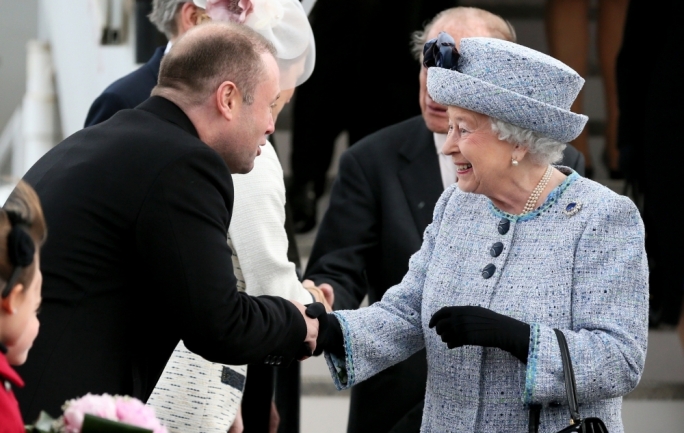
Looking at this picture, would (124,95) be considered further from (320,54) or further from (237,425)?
(320,54)

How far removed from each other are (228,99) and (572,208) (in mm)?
772

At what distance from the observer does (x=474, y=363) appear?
2.60 meters

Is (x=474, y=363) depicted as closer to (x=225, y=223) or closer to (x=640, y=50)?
(x=225, y=223)

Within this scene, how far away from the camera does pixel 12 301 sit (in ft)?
6.18

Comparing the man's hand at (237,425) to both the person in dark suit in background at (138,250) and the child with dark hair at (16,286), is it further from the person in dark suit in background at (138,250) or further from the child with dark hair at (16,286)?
the child with dark hair at (16,286)

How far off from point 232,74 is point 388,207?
1091 millimetres

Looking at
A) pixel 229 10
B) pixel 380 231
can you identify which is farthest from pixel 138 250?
pixel 380 231

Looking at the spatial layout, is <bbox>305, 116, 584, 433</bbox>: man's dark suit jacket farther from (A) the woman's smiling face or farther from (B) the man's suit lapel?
(A) the woman's smiling face

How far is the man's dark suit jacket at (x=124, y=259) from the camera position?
2.36 m

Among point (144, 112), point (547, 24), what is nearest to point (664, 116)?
point (547, 24)

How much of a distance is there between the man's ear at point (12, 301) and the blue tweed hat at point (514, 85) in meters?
1.08

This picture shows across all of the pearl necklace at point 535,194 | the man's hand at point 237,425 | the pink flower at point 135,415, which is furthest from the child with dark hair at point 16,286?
the man's hand at point 237,425

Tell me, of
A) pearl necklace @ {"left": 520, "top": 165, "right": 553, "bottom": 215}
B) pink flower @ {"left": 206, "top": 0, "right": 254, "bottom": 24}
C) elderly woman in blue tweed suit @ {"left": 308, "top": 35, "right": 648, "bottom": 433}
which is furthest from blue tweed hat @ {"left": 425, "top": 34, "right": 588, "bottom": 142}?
pink flower @ {"left": 206, "top": 0, "right": 254, "bottom": 24}

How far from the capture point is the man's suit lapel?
354 cm
